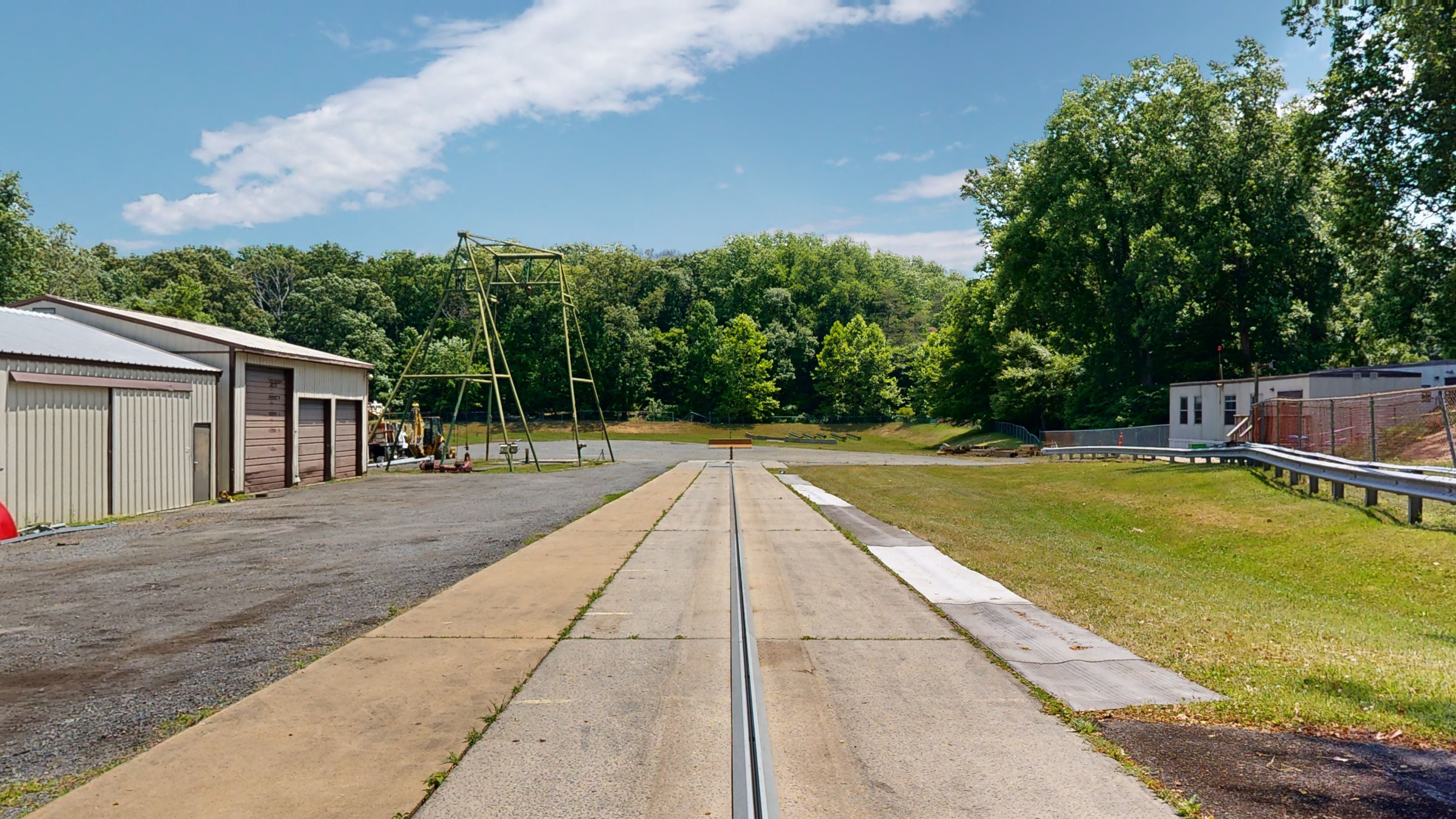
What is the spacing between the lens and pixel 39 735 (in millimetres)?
5387

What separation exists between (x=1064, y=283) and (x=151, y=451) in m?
49.1

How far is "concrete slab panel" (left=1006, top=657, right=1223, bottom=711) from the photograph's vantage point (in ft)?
19.2

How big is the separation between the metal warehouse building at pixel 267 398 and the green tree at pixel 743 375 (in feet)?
200

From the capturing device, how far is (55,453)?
1652cm

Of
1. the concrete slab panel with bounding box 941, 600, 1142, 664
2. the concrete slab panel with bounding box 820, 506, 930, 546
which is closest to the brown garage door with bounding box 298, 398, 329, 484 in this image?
the concrete slab panel with bounding box 820, 506, 930, 546

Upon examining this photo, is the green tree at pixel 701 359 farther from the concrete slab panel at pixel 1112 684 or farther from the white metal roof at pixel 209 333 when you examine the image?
the concrete slab panel at pixel 1112 684

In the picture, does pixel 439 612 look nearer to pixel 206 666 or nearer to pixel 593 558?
pixel 206 666

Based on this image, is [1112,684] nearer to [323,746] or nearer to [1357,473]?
[323,746]

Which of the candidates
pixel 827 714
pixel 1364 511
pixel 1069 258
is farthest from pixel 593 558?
pixel 1069 258

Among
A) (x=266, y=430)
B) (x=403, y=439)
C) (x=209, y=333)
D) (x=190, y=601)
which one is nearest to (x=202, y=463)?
(x=266, y=430)

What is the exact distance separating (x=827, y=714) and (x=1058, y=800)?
5.53 feet

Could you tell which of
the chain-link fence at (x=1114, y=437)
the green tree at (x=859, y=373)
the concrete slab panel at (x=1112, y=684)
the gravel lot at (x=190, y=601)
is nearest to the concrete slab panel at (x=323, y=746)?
the gravel lot at (x=190, y=601)

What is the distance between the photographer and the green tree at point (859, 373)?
90.3m

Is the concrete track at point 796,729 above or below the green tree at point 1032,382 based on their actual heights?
below
